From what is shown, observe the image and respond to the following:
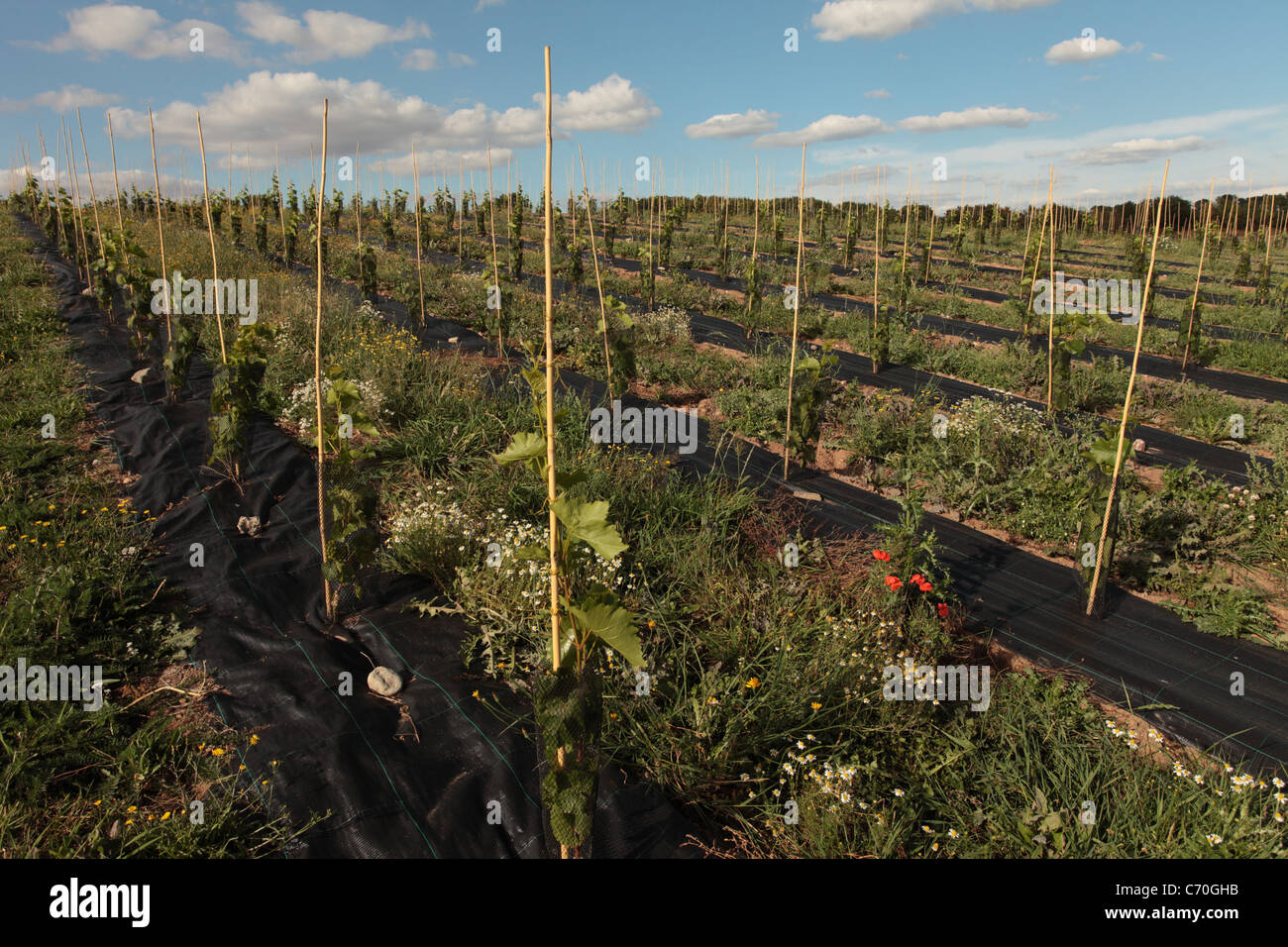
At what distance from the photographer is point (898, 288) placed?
12.4 meters

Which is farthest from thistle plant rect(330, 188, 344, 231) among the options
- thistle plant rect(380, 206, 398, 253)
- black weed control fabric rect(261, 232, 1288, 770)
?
black weed control fabric rect(261, 232, 1288, 770)

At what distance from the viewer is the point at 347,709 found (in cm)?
330

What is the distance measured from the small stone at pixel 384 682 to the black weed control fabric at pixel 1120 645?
339 centimetres

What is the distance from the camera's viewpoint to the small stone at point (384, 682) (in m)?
3.45

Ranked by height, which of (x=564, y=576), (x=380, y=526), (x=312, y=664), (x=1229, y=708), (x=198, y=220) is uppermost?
(x=198, y=220)

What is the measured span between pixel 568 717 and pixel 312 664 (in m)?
2.15

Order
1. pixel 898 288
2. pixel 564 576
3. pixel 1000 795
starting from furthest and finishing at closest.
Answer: pixel 898 288 → pixel 1000 795 → pixel 564 576

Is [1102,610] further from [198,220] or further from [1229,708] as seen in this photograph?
[198,220]

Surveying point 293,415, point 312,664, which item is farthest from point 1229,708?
point 293,415

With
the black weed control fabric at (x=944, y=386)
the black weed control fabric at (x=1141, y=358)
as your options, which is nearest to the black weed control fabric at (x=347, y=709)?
the black weed control fabric at (x=944, y=386)

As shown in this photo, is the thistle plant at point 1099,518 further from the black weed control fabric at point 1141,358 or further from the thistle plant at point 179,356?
the thistle plant at point 179,356

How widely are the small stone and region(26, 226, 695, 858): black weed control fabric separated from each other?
0.14 feet
